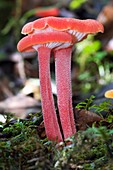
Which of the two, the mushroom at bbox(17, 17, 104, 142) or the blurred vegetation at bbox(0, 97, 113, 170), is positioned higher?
the mushroom at bbox(17, 17, 104, 142)

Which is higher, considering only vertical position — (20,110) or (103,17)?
(103,17)

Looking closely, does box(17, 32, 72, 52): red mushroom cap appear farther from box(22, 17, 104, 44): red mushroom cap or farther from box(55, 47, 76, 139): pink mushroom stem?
box(55, 47, 76, 139): pink mushroom stem

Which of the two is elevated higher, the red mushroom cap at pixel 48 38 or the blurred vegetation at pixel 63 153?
the red mushroom cap at pixel 48 38

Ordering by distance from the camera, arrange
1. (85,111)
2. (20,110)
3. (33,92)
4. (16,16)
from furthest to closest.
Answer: (16,16) < (33,92) < (20,110) < (85,111)

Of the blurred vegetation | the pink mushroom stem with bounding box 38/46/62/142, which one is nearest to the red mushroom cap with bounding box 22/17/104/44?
the pink mushroom stem with bounding box 38/46/62/142

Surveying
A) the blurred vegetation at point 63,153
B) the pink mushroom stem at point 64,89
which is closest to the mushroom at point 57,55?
the pink mushroom stem at point 64,89

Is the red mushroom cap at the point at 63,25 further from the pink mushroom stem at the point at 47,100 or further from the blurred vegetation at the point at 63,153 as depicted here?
the blurred vegetation at the point at 63,153

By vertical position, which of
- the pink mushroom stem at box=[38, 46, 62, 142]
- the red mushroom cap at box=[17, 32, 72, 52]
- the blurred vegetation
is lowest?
the blurred vegetation

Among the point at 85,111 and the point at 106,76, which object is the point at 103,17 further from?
the point at 85,111

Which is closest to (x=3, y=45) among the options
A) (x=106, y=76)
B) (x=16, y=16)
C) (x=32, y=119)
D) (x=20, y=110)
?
(x=16, y=16)
